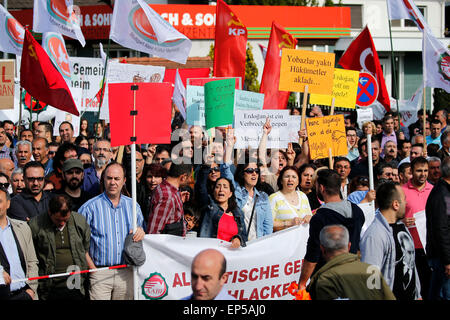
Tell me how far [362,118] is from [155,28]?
4949mm

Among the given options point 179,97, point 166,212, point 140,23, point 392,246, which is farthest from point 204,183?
point 179,97

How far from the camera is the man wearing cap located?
5984 millimetres

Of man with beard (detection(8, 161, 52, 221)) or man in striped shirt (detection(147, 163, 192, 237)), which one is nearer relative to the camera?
man in striped shirt (detection(147, 163, 192, 237))

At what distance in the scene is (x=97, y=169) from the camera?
329 inches

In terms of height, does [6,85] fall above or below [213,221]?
above

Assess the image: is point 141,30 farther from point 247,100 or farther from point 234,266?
point 234,266

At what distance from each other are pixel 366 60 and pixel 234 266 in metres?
6.46

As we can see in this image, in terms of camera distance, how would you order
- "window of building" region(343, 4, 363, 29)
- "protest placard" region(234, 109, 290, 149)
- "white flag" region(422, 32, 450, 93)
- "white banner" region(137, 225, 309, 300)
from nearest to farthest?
1. "white banner" region(137, 225, 309, 300)
2. "protest placard" region(234, 109, 290, 149)
3. "white flag" region(422, 32, 450, 93)
4. "window of building" region(343, 4, 363, 29)

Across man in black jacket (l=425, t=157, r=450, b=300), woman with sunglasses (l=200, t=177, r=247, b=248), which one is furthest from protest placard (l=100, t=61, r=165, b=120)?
man in black jacket (l=425, t=157, r=450, b=300)

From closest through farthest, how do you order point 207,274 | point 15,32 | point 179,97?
point 207,274 < point 15,32 < point 179,97

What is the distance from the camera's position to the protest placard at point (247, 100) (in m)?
9.49

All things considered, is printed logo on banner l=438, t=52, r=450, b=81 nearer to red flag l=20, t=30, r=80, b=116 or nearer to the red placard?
red flag l=20, t=30, r=80, b=116

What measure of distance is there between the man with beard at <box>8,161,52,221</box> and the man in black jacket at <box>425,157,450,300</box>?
12.0ft
